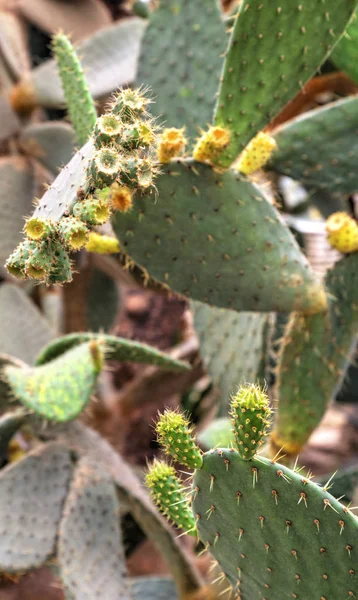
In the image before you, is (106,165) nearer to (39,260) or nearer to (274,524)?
(39,260)

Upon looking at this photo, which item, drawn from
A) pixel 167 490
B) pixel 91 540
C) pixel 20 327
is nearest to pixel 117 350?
pixel 91 540

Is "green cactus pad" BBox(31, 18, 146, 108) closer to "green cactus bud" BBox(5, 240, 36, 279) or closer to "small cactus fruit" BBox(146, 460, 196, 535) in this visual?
"small cactus fruit" BBox(146, 460, 196, 535)

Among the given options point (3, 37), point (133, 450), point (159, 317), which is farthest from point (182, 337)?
point (3, 37)

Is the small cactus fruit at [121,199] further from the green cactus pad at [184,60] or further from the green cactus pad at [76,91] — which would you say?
the green cactus pad at [184,60]

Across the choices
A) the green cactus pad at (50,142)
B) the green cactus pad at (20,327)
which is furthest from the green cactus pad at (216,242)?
the green cactus pad at (50,142)

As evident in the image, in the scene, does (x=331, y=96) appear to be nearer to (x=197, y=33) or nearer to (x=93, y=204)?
(x=197, y=33)

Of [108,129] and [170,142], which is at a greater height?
[170,142]
